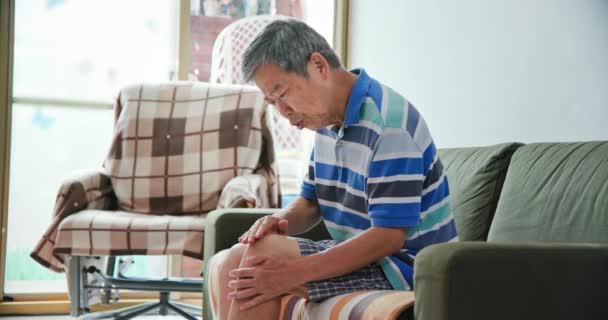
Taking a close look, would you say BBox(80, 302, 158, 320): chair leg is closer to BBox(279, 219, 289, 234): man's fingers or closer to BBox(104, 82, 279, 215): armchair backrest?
BBox(104, 82, 279, 215): armchair backrest

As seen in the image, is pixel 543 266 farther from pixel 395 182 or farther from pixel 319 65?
pixel 319 65

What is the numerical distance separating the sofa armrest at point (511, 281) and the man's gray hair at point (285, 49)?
1.56 ft

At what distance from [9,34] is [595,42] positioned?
8.62 feet

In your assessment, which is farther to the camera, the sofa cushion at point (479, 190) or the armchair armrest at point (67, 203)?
the armchair armrest at point (67, 203)

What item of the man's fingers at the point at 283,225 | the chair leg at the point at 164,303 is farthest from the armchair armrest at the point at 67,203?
the man's fingers at the point at 283,225

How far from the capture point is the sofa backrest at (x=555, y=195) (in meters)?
1.42

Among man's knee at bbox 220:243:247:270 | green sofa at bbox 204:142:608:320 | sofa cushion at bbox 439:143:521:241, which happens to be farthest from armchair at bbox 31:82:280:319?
man's knee at bbox 220:243:247:270

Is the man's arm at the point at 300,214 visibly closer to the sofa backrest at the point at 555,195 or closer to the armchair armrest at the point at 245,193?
the sofa backrest at the point at 555,195

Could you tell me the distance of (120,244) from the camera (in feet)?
8.02

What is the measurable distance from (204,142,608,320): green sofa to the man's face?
15.9 inches

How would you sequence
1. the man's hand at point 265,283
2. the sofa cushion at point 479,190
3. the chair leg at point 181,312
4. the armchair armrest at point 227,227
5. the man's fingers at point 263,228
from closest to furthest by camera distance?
the man's hand at point 265,283 < the man's fingers at point 263,228 < the sofa cushion at point 479,190 < the armchair armrest at point 227,227 < the chair leg at point 181,312

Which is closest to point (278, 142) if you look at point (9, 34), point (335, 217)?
point (9, 34)

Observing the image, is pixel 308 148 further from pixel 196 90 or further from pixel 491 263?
pixel 491 263

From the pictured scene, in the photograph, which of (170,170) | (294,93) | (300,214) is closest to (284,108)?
(294,93)
